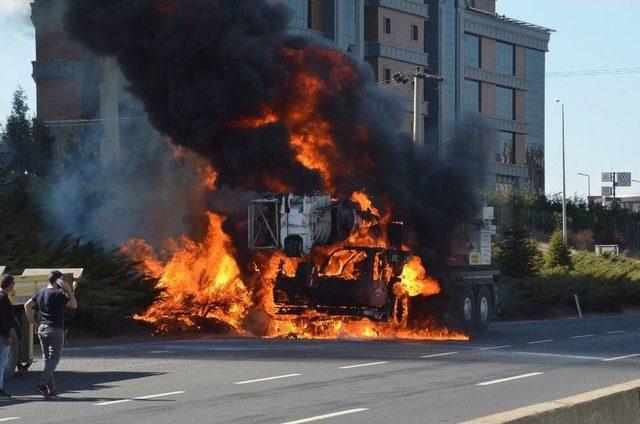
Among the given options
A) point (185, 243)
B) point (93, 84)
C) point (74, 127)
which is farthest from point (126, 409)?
point (74, 127)

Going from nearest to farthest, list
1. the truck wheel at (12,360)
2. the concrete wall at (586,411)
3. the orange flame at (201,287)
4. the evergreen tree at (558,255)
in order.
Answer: the concrete wall at (586,411), the truck wheel at (12,360), the orange flame at (201,287), the evergreen tree at (558,255)

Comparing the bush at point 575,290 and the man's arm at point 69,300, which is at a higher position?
the man's arm at point 69,300

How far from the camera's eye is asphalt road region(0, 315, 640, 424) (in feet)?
47.0

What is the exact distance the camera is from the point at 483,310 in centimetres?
3281

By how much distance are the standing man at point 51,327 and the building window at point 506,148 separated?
2629 inches

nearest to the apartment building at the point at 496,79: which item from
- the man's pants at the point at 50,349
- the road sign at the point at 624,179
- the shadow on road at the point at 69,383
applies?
the road sign at the point at 624,179

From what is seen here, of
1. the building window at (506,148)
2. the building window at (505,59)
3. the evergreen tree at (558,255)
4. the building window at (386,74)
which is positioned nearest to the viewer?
the evergreen tree at (558,255)

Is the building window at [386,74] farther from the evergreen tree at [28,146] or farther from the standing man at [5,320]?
the standing man at [5,320]

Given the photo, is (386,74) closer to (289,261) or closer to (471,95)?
(471,95)

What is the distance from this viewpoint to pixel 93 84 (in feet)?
151

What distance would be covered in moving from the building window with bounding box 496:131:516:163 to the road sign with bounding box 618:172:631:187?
44.7 m

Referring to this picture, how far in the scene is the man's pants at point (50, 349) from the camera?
1579 centimetres

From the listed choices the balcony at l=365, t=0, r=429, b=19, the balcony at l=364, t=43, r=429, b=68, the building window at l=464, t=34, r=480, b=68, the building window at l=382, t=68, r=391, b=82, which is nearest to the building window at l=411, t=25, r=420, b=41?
the balcony at l=365, t=0, r=429, b=19

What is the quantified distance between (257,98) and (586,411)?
22896 mm
